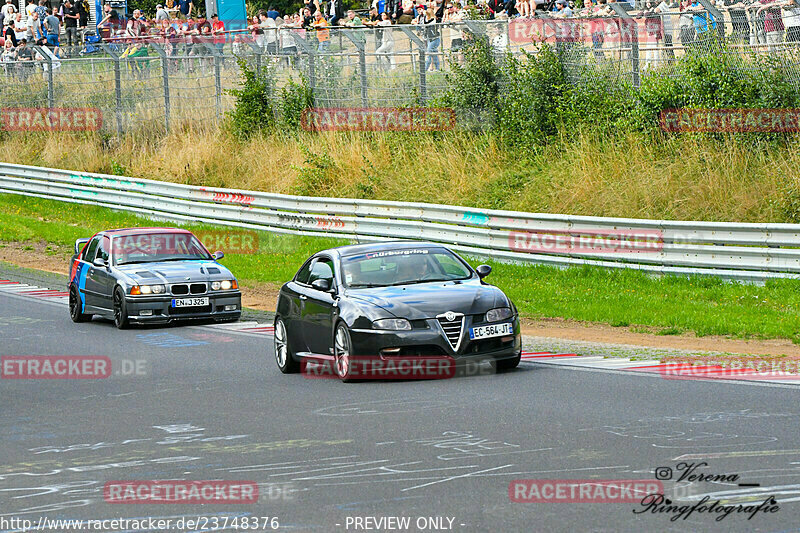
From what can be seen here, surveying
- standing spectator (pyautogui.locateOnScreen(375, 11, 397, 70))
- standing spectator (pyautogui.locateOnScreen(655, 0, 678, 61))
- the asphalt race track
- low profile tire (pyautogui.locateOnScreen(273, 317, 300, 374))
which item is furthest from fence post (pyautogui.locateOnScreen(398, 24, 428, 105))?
the asphalt race track

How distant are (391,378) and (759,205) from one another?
1013cm

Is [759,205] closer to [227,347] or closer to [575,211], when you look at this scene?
[575,211]

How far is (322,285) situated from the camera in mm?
13133

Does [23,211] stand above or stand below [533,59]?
below

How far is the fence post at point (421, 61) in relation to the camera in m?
27.0

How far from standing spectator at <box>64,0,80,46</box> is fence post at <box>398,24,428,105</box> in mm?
19810

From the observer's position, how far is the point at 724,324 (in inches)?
598

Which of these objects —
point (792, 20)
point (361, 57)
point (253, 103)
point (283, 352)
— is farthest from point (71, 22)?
point (283, 352)

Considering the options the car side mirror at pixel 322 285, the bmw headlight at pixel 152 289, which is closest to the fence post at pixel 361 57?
the bmw headlight at pixel 152 289

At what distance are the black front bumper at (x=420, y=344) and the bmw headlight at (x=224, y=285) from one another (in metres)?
6.68

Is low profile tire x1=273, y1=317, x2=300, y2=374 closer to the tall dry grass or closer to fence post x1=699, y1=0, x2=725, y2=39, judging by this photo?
the tall dry grass

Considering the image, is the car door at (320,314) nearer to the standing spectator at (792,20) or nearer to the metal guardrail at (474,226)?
the metal guardrail at (474,226)

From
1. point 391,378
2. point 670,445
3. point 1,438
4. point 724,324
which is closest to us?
point 670,445

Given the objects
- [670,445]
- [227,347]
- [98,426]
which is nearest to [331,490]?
[670,445]
